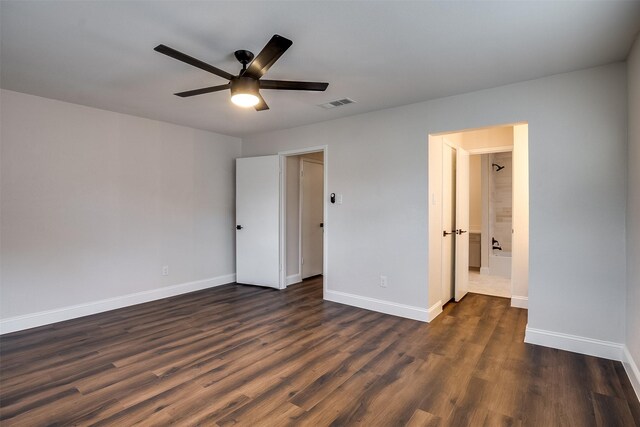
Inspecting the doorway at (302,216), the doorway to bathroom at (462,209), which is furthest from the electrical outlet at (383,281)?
the doorway at (302,216)

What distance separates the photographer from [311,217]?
571 cm

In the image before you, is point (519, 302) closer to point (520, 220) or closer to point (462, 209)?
point (520, 220)

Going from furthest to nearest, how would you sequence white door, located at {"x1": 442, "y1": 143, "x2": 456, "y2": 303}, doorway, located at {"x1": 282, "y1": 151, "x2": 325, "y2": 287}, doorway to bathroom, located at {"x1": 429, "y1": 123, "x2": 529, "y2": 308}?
doorway, located at {"x1": 282, "y1": 151, "x2": 325, "y2": 287}
white door, located at {"x1": 442, "y1": 143, "x2": 456, "y2": 303}
doorway to bathroom, located at {"x1": 429, "y1": 123, "x2": 529, "y2": 308}

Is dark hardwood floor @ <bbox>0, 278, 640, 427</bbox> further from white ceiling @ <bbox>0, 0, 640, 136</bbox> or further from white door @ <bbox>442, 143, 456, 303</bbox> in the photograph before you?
white ceiling @ <bbox>0, 0, 640, 136</bbox>

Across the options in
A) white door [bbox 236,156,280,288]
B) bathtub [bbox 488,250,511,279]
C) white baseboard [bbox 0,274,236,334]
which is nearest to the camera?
white baseboard [bbox 0,274,236,334]

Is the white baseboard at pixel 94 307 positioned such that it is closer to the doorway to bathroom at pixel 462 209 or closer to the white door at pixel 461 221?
the doorway to bathroom at pixel 462 209

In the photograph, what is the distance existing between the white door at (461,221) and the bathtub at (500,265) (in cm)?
177

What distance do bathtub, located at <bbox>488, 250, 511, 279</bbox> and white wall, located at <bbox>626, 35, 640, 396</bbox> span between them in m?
3.58

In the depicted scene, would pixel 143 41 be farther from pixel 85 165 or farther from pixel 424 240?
pixel 424 240

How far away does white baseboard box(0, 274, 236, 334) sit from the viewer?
3.28 metres

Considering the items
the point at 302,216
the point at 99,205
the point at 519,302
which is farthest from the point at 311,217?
the point at 519,302

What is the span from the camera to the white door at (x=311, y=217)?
18.1 feet

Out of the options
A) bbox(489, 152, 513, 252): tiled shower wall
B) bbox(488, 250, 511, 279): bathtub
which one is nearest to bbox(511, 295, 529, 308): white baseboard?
bbox(488, 250, 511, 279): bathtub

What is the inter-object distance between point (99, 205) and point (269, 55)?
309 cm
